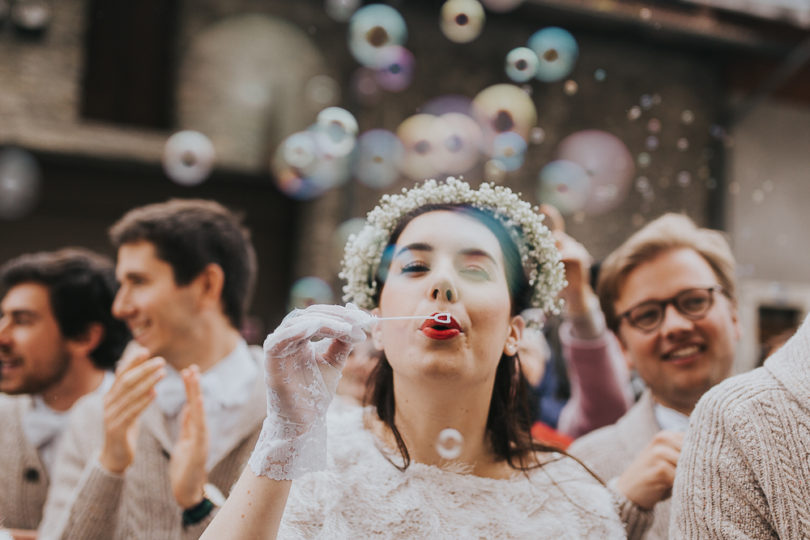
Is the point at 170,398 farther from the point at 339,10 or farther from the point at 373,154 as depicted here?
the point at 339,10

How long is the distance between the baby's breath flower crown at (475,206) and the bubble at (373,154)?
5073 mm

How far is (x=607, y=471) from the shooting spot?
2.35 m

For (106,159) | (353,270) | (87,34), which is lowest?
(353,270)

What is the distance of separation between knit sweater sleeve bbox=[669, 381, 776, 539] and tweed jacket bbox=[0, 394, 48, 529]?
2.64 meters

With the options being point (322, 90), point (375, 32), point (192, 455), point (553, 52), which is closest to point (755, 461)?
point (192, 455)

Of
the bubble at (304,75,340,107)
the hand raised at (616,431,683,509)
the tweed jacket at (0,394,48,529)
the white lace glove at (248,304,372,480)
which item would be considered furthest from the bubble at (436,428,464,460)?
the bubble at (304,75,340,107)

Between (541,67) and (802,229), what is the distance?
22.5 ft

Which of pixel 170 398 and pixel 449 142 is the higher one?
pixel 449 142

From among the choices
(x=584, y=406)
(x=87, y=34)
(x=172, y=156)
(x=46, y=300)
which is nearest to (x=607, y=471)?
(x=584, y=406)

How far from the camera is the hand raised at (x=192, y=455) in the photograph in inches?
83.4

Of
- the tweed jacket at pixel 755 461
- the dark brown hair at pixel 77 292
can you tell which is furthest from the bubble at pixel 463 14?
the dark brown hair at pixel 77 292

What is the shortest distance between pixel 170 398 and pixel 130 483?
0.33m

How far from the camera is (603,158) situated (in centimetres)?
1049

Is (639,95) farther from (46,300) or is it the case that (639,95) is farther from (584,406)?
(46,300)
